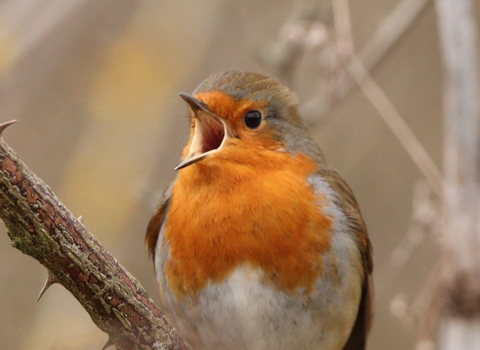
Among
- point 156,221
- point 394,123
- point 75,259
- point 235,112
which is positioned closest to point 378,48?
point 394,123

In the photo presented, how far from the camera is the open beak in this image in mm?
3388

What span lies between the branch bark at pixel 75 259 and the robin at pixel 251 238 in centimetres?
63

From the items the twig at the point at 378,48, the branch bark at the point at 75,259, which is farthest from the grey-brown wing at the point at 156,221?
the twig at the point at 378,48

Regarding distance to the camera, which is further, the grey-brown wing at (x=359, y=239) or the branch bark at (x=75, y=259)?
the grey-brown wing at (x=359, y=239)

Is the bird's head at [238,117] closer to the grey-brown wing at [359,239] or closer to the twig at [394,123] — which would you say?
the grey-brown wing at [359,239]

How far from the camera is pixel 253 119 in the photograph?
3613 mm

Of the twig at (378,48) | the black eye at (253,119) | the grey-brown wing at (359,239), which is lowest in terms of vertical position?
the grey-brown wing at (359,239)

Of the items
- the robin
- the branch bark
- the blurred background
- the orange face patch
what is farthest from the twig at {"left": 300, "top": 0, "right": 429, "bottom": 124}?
the branch bark

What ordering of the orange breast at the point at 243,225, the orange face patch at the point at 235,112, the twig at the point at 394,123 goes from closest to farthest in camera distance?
the orange breast at the point at 243,225
the orange face patch at the point at 235,112
the twig at the point at 394,123

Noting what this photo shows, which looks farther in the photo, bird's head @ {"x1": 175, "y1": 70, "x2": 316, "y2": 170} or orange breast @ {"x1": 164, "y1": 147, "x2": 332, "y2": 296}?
bird's head @ {"x1": 175, "y1": 70, "x2": 316, "y2": 170}

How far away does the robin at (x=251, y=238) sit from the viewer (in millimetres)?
3275

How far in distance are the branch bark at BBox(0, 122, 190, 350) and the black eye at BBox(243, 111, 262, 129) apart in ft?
4.02

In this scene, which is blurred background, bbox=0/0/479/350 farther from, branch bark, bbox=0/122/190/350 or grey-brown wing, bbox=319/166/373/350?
branch bark, bbox=0/122/190/350

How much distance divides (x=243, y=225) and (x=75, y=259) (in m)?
1.17
